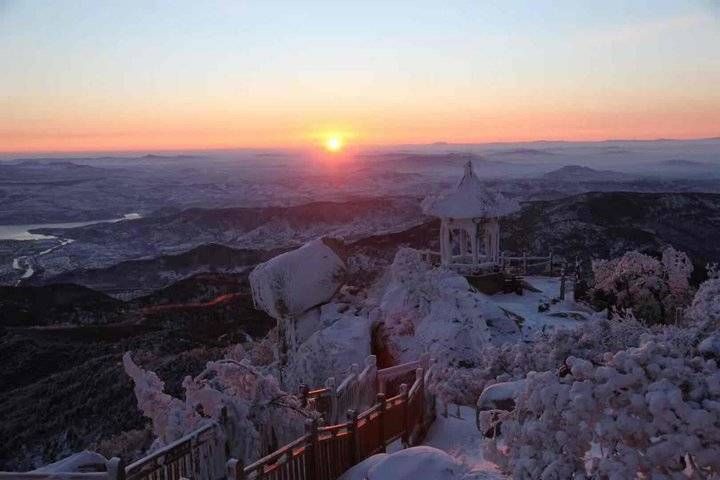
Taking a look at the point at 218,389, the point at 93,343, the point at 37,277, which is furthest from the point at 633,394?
the point at 37,277

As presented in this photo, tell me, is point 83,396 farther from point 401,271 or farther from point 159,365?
point 401,271

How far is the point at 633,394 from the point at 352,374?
7.05 metres

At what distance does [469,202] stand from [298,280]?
18.5ft

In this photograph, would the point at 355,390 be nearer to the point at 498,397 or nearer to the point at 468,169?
the point at 498,397

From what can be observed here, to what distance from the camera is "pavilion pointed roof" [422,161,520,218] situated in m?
19.9

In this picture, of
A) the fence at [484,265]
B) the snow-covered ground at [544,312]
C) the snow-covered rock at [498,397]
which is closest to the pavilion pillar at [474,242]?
the fence at [484,265]

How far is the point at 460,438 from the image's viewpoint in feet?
34.7

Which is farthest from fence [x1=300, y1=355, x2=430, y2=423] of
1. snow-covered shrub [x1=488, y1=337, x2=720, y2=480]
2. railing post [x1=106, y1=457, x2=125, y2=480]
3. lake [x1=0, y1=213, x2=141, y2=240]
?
lake [x1=0, y1=213, x2=141, y2=240]

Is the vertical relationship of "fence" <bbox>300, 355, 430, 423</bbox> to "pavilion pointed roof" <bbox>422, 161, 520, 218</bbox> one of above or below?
below

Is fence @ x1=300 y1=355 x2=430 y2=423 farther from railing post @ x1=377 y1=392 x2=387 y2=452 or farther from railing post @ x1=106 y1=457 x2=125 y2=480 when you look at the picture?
railing post @ x1=106 y1=457 x2=125 y2=480

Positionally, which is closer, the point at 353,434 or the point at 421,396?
the point at 353,434

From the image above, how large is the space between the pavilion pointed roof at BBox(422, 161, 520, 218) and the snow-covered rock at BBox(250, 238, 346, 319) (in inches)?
136

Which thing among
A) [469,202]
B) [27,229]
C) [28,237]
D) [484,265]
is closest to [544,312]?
[484,265]

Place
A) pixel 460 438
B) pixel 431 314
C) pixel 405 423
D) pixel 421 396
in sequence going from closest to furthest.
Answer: pixel 405 423
pixel 460 438
pixel 421 396
pixel 431 314
